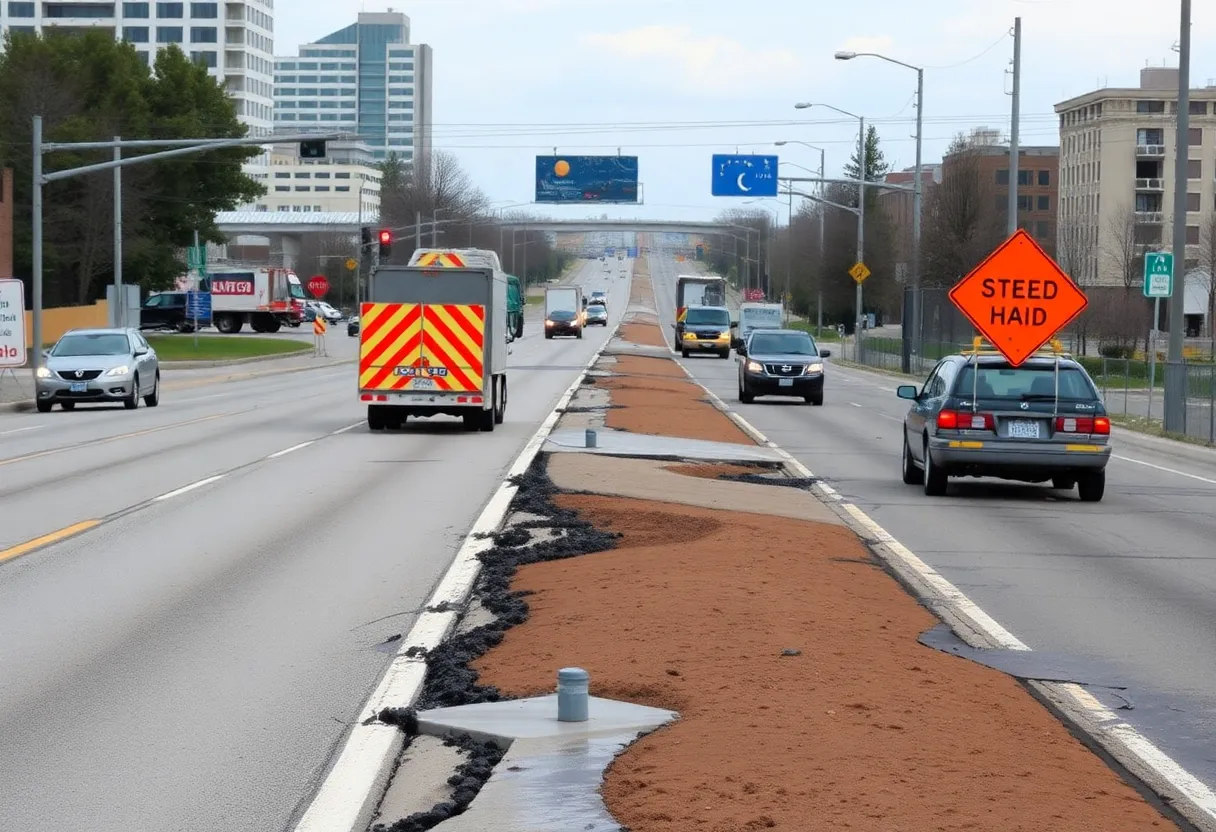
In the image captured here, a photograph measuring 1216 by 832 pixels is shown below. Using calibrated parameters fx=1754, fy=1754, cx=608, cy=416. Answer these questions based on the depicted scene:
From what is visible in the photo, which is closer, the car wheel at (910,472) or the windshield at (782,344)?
the car wheel at (910,472)

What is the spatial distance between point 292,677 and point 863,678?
288cm

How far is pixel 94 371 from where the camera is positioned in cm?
3525

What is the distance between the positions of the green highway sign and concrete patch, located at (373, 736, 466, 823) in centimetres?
2751

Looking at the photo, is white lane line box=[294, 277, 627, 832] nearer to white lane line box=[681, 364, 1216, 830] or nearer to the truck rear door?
white lane line box=[681, 364, 1216, 830]

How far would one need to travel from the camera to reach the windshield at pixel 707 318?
76000 mm

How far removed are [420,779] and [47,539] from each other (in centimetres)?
830

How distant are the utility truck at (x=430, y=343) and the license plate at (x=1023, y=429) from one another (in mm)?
11267

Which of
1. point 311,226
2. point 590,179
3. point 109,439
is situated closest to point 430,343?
point 109,439

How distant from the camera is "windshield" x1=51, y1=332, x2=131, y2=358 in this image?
36.2 metres

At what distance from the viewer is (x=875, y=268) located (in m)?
98.4

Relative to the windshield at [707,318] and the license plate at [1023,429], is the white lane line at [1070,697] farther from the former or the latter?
the windshield at [707,318]

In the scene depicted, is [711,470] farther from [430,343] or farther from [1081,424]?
[430,343]

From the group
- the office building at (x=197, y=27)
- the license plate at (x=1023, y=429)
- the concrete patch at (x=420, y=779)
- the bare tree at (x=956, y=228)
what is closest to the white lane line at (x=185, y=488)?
the license plate at (x=1023, y=429)

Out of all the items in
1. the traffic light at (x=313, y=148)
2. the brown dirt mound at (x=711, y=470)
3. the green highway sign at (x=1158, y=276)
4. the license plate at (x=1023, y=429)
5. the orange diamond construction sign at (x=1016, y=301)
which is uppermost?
the traffic light at (x=313, y=148)
